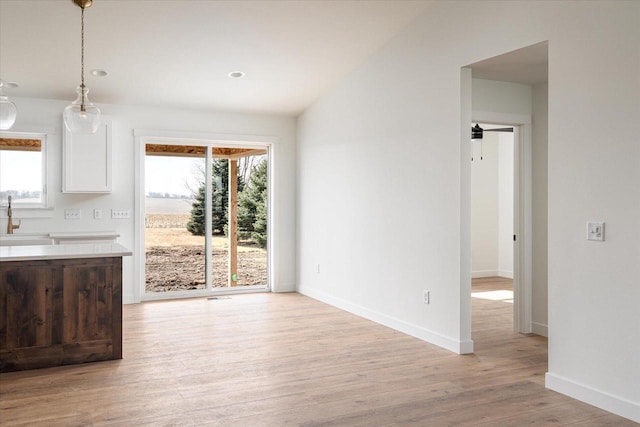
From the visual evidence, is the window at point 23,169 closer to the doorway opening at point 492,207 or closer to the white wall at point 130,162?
the white wall at point 130,162

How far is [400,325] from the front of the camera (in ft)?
17.2

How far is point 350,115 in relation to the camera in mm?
6211

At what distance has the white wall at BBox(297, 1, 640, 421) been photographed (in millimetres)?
3188

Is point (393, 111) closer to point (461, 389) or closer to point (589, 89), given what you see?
point (589, 89)

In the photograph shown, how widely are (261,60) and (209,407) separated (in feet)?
12.3

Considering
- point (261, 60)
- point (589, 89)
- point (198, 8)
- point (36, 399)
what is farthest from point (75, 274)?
point (589, 89)

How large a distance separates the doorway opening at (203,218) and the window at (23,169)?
1153 millimetres

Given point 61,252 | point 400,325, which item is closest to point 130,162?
point 61,252

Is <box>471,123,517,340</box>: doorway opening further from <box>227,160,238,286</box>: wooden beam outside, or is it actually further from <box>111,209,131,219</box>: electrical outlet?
<box>111,209,131,219</box>: electrical outlet

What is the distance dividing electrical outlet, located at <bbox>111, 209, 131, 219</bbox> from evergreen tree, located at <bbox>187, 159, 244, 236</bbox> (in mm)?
798

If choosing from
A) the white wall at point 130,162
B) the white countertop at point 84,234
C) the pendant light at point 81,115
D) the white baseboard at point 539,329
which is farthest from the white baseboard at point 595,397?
the white countertop at point 84,234

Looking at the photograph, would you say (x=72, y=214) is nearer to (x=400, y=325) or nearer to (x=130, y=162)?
(x=130, y=162)

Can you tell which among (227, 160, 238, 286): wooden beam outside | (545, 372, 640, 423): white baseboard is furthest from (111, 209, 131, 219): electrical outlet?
(545, 372, 640, 423): white baseboard

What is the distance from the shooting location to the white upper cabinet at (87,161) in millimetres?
6137
